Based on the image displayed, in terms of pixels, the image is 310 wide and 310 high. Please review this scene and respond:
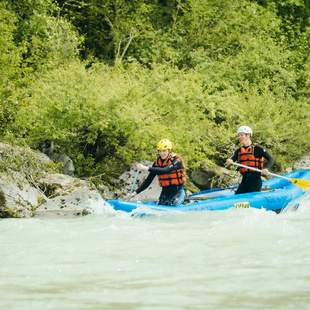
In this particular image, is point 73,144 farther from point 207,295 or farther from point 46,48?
point 207,295

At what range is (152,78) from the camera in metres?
15.9

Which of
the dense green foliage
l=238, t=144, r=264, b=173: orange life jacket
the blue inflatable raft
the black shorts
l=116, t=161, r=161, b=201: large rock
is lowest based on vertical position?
Answer: l=116, t=161, r=161, b=201: large rock

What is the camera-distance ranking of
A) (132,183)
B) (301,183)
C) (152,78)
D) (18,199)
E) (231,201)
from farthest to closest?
(152,78), (132,183), (301,183), (231,201), (18,199)

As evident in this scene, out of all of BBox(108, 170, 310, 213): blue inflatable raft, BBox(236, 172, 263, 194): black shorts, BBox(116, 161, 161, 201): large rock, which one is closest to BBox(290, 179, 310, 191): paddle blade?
BBox(108, 170, 310, 213): blue inflatable raft

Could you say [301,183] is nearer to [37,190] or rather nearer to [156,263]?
[37,190]

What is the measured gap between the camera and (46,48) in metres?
19.0

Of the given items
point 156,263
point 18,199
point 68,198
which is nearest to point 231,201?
point 68,198

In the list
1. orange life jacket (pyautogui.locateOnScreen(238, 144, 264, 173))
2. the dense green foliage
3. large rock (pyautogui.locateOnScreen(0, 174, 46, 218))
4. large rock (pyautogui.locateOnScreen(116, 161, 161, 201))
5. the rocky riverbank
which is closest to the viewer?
large rock (pyautogui.locateOnScreen(0, 174, 46, 218))

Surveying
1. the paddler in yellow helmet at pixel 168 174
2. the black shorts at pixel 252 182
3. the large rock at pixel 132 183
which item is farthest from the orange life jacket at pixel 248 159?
the large rock at pixel 132 183

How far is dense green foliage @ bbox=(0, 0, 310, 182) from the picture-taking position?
14094 mm

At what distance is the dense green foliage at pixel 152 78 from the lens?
14.1 meters

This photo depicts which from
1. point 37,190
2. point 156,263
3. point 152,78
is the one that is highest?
point 152,78

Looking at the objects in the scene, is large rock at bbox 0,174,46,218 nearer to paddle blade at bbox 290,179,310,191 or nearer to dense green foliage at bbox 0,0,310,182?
dense green foliage at bbox 0,0,310,182

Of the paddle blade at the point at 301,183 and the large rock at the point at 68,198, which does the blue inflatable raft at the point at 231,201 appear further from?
the large rock at the point at 68,198
